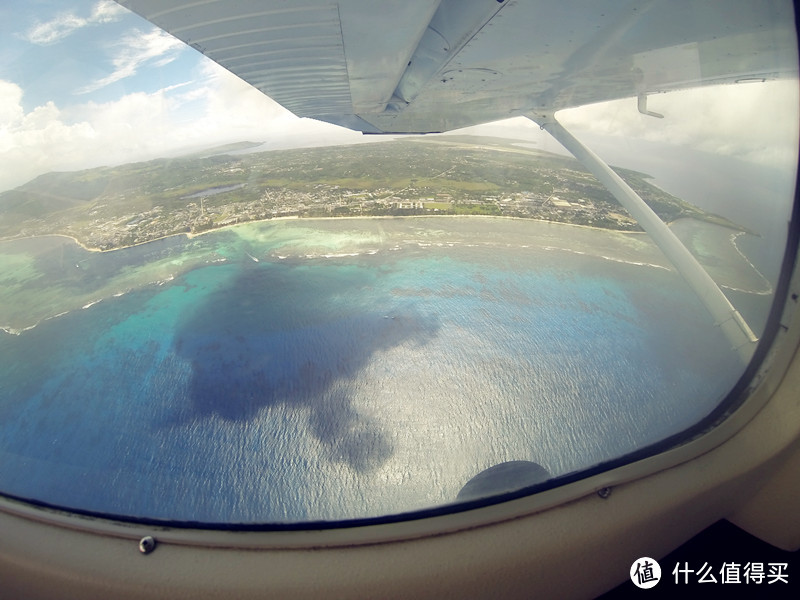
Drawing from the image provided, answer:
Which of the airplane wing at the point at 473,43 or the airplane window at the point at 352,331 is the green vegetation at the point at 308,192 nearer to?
the airplane window at the point at 352,331

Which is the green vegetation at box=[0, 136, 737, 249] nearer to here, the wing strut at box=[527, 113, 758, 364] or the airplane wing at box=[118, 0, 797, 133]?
the wing strut at box=[527, 113, 758, 364]

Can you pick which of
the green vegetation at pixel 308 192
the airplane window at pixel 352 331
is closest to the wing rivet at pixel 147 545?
the airplane window at pixel 352 331

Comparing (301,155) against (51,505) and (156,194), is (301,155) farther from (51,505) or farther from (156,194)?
(51,505)

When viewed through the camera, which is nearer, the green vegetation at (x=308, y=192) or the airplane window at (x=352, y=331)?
the airplane window at (x=352, y=331)

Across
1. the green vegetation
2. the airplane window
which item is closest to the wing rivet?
the airplane window

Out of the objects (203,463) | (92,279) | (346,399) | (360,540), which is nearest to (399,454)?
(346,399)

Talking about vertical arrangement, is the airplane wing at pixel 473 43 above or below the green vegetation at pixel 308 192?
above
